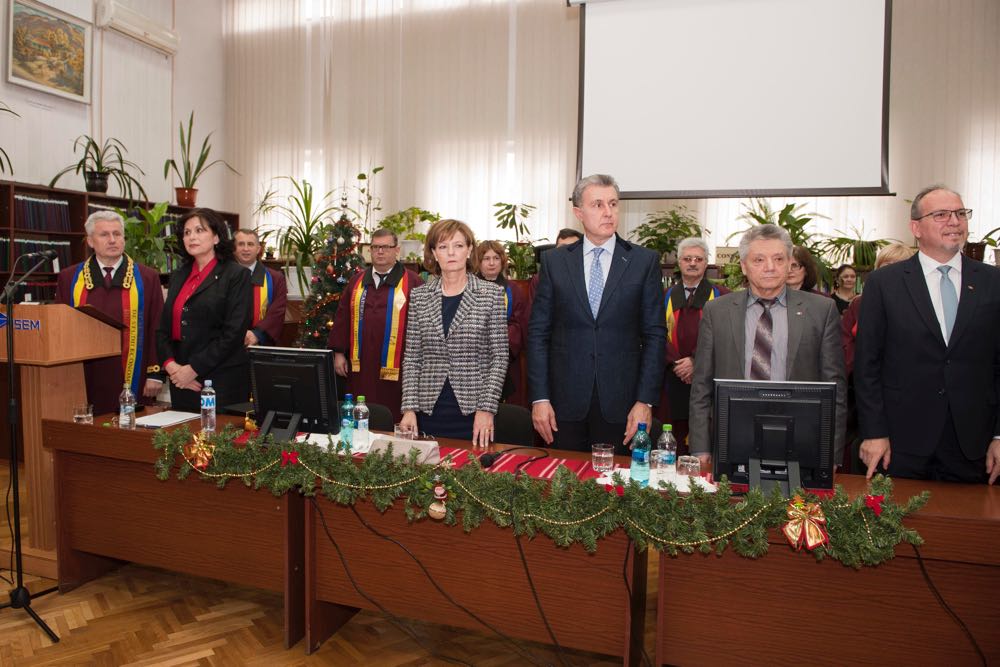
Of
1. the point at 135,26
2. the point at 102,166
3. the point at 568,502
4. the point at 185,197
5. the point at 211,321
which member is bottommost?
the point at 568,502

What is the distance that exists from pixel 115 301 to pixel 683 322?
3141mm

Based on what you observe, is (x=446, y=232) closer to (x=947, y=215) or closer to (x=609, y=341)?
(x=609, y=341)

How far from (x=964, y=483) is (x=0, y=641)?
3.34 meters

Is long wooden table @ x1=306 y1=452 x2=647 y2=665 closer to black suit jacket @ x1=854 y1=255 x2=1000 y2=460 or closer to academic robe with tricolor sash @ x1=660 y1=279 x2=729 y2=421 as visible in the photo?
black suit jacket @ x1=854 y1=255 x2=1000 y2=460

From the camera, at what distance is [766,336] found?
7.75ft

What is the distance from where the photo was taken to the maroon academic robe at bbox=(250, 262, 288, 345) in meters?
3.98

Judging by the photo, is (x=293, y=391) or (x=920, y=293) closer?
(x=920, y=293)

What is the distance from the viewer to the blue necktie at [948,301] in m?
2.29

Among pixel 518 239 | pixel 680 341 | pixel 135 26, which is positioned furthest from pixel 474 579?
pixel 135 26

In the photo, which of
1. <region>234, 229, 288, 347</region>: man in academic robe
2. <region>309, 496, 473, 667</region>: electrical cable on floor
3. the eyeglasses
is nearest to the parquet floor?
<region>309, 496, 473, 667</region>: electrical cable on floor

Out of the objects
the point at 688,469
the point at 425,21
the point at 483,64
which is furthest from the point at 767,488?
the point at 425,21

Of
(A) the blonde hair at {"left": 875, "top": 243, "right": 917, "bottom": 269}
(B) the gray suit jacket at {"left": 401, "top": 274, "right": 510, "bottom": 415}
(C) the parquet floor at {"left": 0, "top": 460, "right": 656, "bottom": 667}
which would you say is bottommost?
(C) the parquet floor at {"left": 0, "top": 460, "right": 656, "bottom": 667}

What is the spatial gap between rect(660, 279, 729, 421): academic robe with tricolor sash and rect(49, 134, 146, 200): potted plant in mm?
4993

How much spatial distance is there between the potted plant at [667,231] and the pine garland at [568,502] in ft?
15.4
